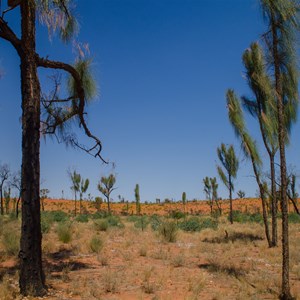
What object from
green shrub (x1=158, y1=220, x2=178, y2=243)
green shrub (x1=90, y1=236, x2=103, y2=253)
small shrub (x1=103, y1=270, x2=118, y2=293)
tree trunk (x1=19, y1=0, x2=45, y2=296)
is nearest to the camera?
tree trunk (x1=19, y1=0, x2=45, y2=296)

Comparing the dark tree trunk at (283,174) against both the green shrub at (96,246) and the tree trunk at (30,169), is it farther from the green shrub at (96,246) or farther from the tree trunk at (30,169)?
the green shrub at (96,246)

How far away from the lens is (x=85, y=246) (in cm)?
1150

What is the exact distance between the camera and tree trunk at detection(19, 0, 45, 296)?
246 inches

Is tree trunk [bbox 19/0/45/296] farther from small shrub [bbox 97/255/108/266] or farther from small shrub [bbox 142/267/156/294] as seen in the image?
small shrub [bbox 97/255/108/266]

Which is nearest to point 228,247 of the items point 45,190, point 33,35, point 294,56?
point 294,56

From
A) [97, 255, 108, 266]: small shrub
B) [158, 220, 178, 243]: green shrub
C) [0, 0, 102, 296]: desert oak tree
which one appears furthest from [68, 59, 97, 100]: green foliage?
[158, 220, 178, 243]: green shrub

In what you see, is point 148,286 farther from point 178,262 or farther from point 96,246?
point 96,246

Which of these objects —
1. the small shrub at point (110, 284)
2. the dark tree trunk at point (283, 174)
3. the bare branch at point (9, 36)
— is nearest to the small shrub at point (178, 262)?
the small shrub at point (110, 284)

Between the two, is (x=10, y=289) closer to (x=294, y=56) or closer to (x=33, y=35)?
(x=33, y=35)

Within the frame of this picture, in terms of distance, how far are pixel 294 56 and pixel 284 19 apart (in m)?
0.79

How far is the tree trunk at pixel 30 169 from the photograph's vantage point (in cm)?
625

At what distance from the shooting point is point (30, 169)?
6.49 m

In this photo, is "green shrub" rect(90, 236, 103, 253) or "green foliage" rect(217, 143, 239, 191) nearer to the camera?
"green shrub" rect(90, 236, 103, 253)

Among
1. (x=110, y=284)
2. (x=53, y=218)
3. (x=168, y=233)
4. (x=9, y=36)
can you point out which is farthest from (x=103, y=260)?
(x=53, y=218)
